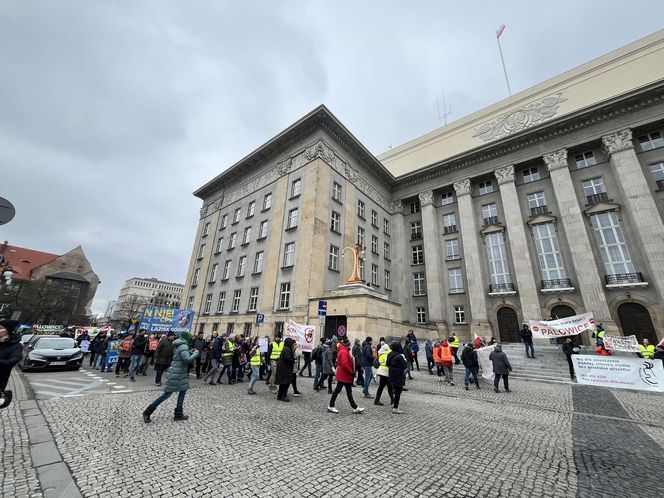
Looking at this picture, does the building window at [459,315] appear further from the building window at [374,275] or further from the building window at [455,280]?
the building window at [374,275]

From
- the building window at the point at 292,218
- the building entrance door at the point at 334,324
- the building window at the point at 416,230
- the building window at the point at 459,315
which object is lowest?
the building entrance door at the point at 334,324

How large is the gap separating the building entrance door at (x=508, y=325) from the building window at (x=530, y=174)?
13113 mm

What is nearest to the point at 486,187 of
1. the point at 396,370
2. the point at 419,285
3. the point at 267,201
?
the point at 419,285

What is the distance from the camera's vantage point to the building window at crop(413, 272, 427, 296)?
101 ft

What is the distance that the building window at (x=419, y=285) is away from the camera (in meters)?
30.8

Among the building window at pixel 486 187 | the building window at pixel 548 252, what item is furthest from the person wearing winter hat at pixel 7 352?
the building window at pixel 486 187

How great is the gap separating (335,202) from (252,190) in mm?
11610

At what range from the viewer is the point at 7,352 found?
5.12m

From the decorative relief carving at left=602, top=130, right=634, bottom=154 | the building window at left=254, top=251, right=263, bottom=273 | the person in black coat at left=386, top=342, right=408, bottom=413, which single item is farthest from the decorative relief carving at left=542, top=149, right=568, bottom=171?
the building window at left=254, top=251, right=263, bottom=273

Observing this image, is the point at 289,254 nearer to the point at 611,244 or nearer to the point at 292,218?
the point at 292,218

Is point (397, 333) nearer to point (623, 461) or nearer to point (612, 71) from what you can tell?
point (623, 461)

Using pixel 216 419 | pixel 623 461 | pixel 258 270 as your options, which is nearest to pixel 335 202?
pixel 258 270

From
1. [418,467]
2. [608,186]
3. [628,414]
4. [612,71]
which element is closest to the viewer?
[418,467]

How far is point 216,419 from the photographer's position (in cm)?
637
